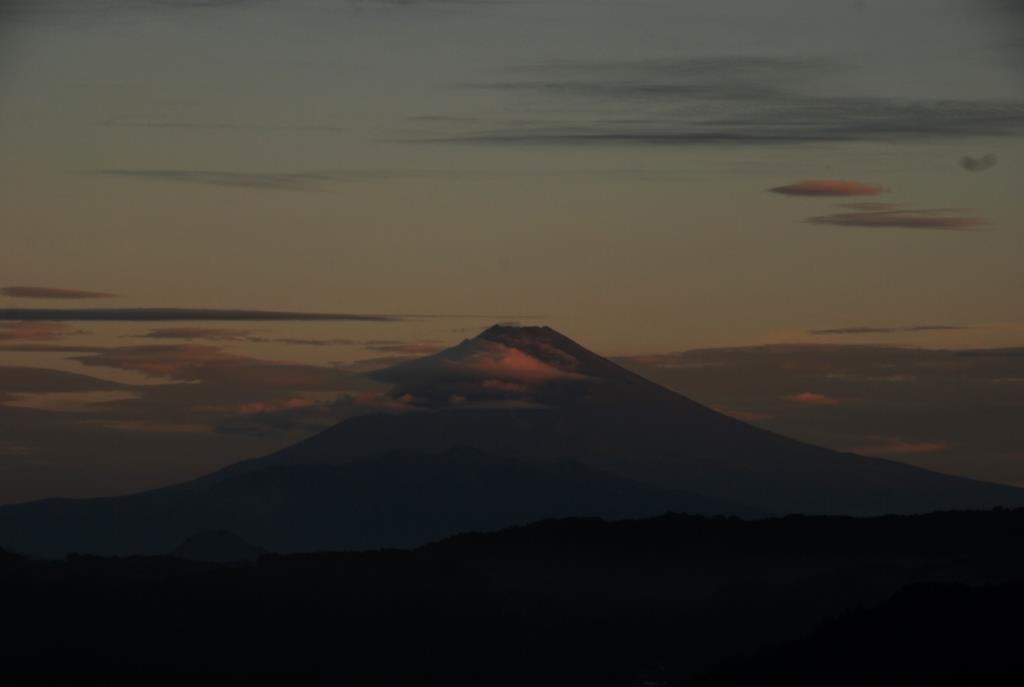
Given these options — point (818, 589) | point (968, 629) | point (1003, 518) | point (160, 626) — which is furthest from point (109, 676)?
point (1003, 518)

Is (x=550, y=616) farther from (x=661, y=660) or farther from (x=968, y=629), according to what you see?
(x=968, y=629)

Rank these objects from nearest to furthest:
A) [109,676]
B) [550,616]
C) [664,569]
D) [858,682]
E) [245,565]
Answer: [858,682] → [109,676] → [550,616] → [245,565] → [664,569]

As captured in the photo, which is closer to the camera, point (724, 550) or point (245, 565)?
point (245, 565)

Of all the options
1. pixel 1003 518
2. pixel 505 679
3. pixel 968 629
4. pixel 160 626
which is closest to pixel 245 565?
pixel 160 626

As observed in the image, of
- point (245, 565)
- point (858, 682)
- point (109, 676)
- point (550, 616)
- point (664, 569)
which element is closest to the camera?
point (858, 682)

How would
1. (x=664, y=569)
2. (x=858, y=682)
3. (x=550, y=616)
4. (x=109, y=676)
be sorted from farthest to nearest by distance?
(x=664, y=569)
(x=550, y=616)
(x=109, y=676)
(x=858, y=682)

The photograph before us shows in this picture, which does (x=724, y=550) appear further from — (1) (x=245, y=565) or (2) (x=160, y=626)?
(2) (x=160, y=626)
